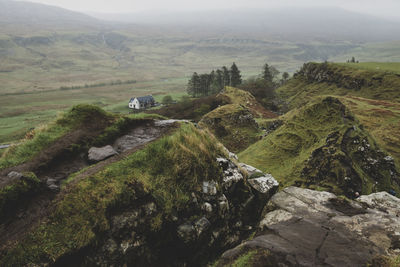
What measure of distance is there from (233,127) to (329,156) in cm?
2242

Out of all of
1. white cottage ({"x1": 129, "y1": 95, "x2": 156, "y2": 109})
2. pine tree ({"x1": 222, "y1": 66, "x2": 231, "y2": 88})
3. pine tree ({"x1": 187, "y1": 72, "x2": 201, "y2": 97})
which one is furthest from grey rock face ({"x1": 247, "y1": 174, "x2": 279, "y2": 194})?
white cottage ({"x1": 129, "y1": 95, "x2": 156, "y2": 109})

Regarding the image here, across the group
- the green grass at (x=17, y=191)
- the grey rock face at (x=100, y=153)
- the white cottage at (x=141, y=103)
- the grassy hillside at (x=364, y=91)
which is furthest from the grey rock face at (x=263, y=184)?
the white cottage at (x=141, y=103)

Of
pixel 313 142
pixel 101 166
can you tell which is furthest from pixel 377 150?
pixel 101 166

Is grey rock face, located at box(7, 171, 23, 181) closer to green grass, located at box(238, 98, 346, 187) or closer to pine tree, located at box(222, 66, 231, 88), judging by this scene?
green grass, located at box(238, 98, 346, 187)

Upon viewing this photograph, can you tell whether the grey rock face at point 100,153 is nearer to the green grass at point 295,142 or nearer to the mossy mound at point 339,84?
the green grass at point 295,142

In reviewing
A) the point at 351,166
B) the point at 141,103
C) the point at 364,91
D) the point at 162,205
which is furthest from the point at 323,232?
the point at 141,103

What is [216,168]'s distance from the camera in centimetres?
1169

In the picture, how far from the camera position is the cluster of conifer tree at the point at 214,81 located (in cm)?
10550

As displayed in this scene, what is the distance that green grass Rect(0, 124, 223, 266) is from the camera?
6926 millimetres

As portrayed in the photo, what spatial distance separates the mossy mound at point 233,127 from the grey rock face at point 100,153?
26.8 meters

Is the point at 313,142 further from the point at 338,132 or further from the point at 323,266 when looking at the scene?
the point at 323,266

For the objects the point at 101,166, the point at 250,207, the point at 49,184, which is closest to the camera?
the point at 49,184

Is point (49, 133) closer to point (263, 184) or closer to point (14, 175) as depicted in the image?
point (14, 175)

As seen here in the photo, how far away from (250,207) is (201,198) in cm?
390
